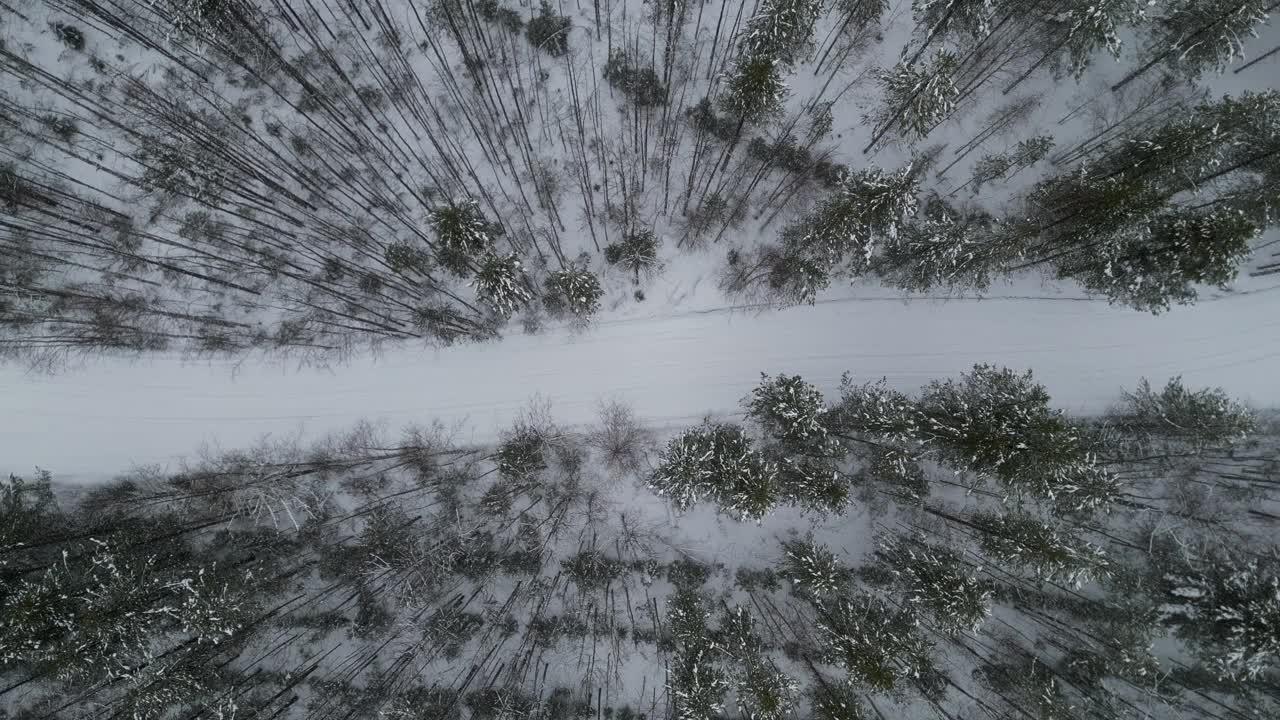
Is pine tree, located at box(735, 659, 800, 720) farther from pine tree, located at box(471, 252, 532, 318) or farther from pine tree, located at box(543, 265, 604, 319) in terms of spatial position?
pine tree, located at box(471, 252, 532, 318)

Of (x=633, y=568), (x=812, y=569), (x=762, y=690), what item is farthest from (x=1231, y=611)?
(x=633, y=568)

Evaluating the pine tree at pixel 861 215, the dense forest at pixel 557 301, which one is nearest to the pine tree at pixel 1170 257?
the dense forest at pixel 557 301

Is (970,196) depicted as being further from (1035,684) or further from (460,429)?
(460,429)

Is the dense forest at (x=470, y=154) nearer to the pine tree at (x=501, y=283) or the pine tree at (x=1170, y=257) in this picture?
the pine tree at (x=501, y=283)

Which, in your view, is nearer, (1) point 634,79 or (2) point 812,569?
(2) point 812,569

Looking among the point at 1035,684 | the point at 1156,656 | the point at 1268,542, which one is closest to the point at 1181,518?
the point at 1268,542

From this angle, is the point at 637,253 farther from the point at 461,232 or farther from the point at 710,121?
the point at 461,232

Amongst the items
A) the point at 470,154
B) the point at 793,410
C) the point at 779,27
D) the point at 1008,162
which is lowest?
the point at 793,410
